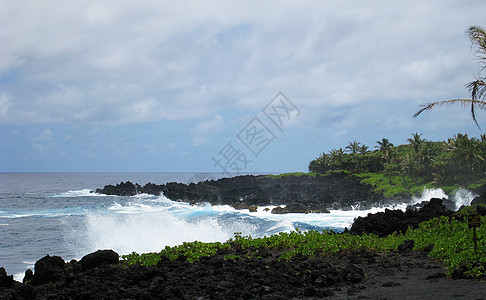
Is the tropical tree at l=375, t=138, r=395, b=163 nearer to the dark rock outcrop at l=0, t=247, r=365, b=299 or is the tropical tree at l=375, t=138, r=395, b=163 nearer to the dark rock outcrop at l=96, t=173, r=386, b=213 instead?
the dark rock outcrop at l=96, t=173, r=386, b=213

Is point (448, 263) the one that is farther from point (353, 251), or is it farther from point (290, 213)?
point (290, 213)

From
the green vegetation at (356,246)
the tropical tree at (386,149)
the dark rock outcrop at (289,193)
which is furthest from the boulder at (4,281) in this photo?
the tropical tree at (386,149)

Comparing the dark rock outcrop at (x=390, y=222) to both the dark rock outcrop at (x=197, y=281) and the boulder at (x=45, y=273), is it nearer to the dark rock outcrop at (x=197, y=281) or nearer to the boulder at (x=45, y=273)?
the dark rock outcrop at (x=197, y=281)

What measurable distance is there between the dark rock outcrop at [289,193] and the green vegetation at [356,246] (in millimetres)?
26143

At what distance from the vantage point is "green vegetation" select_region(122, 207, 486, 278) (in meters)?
8.18

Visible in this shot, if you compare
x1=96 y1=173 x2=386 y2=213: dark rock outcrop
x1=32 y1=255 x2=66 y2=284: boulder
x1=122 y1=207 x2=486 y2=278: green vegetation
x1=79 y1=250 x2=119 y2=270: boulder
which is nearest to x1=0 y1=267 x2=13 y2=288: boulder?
x1=32 y1=255 x2=66 y2=284: boulder

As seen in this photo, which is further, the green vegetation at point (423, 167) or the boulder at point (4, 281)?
the green vegetation at point (423, 167)

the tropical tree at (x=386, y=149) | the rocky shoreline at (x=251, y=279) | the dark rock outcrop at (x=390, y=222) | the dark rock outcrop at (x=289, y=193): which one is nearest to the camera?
the rocky shoreline at (x=251, y=279)

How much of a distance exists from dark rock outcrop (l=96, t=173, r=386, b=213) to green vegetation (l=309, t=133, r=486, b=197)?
2.92m

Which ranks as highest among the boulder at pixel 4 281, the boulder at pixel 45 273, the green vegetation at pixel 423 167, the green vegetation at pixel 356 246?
the green vegetation at pixel 423 167

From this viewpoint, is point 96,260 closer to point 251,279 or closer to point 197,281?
point 197,281

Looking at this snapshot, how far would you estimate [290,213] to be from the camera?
122 ft

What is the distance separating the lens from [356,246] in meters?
10.2

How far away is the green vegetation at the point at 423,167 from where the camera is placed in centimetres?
4612
